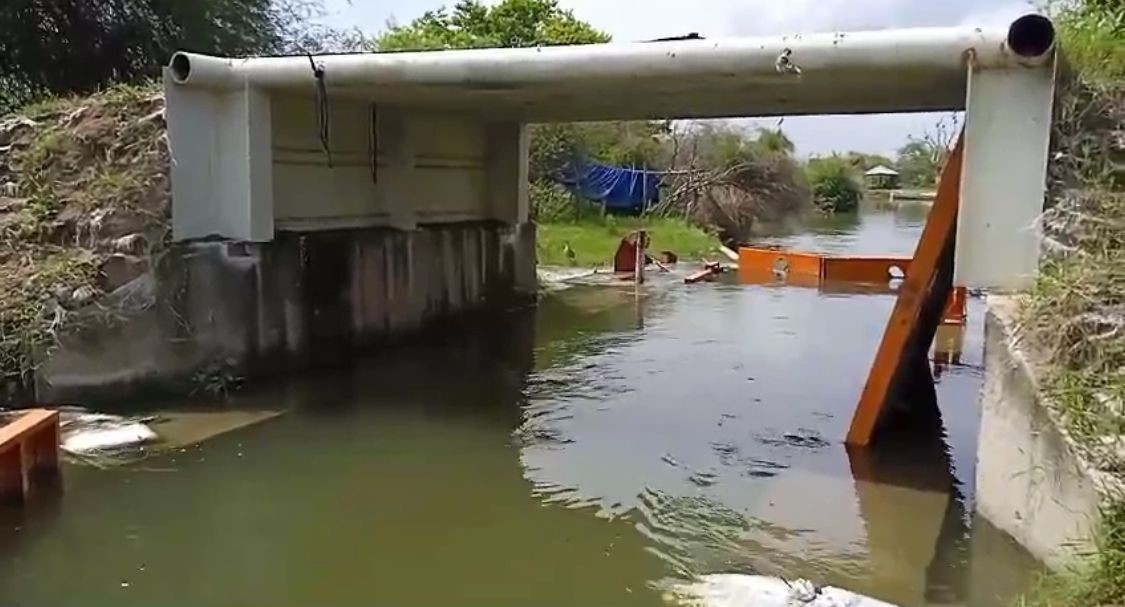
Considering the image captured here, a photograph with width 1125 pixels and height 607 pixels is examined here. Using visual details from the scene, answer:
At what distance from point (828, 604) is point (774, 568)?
27.5 inches

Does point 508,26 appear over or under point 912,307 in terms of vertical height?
over

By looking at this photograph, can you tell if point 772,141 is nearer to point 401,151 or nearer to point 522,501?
point 401,151

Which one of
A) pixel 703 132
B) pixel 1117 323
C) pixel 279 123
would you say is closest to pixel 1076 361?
pixel 1117 323

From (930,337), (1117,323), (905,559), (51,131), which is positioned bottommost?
(905,559)

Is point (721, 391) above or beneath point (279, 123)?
beneath

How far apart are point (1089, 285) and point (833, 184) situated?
39927 mm

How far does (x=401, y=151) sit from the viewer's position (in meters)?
10.6

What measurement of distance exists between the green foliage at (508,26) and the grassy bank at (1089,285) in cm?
2097

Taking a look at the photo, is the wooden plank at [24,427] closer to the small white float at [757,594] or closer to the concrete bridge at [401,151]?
the concrete bridge at [401,151]

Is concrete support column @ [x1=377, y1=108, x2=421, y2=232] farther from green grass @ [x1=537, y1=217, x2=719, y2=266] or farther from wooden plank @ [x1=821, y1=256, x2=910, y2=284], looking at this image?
wooden plank @ [x1=821, y1=256, x2=910, y2=284]

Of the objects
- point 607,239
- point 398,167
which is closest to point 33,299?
point 398,167

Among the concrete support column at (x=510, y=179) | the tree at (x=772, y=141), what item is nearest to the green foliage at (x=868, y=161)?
the tree at (x=772, y=141)

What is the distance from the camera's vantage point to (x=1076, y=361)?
428cm

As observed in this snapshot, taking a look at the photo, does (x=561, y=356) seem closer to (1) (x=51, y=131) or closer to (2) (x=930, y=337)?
(2) (x=930, y=337)
